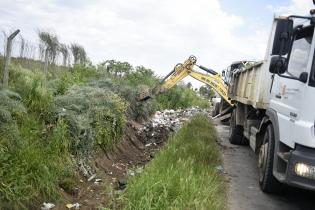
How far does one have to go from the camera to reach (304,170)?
6.44 m

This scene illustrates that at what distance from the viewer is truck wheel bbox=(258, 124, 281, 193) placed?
7.81 m

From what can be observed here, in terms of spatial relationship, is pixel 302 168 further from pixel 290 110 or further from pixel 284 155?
pixel 290 110

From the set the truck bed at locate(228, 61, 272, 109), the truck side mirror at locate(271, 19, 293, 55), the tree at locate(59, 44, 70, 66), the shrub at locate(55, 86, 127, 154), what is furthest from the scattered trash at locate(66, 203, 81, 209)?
the tree at locate(59, 44, 70, 66)

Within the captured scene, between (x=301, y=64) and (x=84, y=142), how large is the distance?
4.14 meters

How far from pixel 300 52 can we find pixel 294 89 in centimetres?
61

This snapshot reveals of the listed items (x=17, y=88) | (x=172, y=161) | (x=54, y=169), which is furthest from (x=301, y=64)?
(x=17, y=88)

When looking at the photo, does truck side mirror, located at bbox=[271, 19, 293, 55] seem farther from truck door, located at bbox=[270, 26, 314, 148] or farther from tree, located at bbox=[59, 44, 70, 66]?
tree, located at bbox=[59, 44, 70, 66]

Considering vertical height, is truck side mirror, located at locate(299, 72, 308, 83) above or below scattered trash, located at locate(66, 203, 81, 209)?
above

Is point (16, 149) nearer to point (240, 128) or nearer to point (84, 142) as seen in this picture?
point (84, 142)

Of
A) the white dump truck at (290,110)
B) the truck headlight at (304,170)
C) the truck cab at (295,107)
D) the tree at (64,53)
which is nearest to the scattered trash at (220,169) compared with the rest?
the white dump truck at (290,110)

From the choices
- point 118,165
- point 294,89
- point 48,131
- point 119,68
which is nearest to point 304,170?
point 294,89

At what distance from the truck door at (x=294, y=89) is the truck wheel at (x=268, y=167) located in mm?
474

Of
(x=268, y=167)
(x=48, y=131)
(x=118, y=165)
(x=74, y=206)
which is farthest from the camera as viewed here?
(x=118, y=165)

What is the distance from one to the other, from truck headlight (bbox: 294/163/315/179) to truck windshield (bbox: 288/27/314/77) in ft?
4.50
